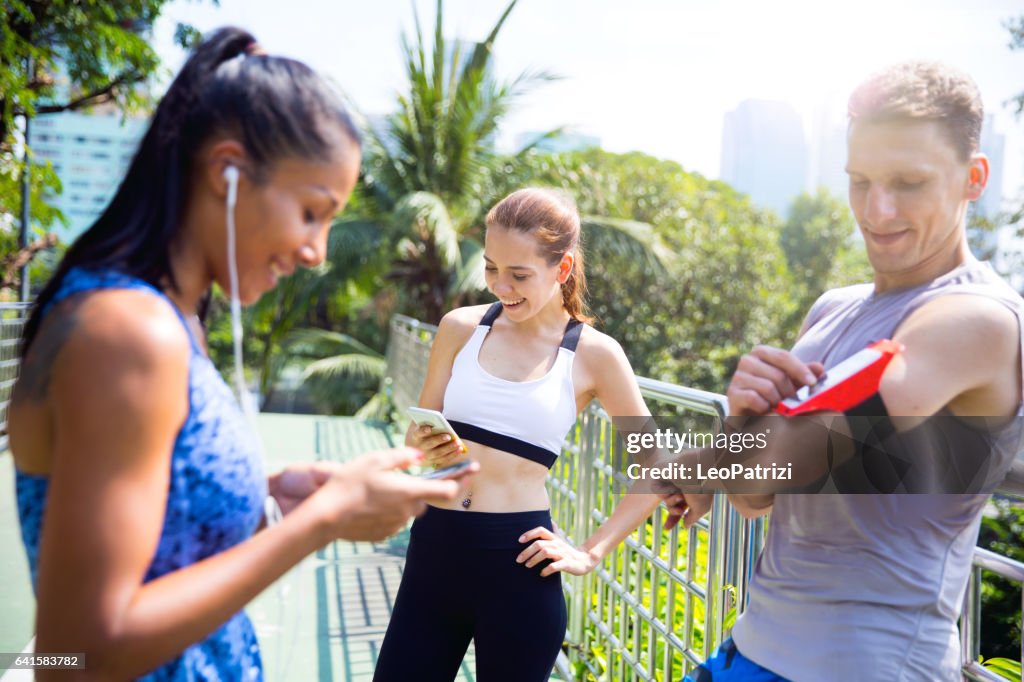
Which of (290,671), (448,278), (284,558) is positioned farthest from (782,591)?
(448,278)

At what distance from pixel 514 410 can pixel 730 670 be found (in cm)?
84

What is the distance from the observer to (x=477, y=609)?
6.38ft

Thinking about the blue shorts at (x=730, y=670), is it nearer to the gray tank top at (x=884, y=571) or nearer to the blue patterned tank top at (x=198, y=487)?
the gray tank top at (x=884, y=571)

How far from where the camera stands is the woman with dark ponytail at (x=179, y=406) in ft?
2.84

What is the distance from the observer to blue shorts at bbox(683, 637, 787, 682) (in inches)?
51.0

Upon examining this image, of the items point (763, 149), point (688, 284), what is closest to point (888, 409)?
point (688, 284)

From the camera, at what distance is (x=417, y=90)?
12.1 m

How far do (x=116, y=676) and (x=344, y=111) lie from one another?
29.0 inches

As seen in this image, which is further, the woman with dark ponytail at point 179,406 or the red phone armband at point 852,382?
the red phone armband at point 852,382

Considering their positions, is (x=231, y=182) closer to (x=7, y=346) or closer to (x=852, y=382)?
(x=852, y=382)

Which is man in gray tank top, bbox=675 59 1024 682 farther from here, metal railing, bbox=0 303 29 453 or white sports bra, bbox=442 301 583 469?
metal railing, bbox=0 303 29 453

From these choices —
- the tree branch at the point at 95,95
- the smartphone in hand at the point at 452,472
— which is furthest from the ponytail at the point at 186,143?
the tree branch at the point at 95,95

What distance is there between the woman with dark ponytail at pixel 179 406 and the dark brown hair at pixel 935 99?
0.76 meters

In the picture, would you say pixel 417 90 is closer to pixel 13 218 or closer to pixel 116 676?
pixel 13 218
